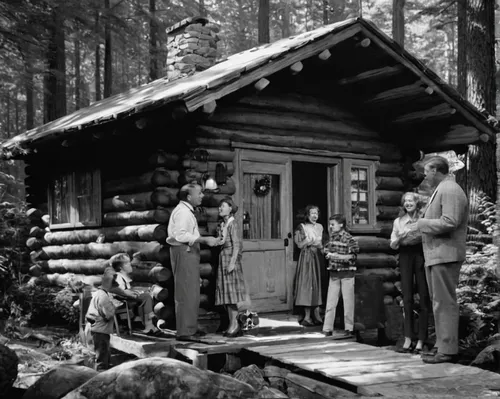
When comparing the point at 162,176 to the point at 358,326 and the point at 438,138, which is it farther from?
the point at 438,138

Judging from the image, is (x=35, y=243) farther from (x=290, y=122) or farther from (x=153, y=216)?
(x=290, y=122)

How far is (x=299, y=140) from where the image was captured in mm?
10852

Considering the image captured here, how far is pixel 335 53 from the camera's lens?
34.0ft

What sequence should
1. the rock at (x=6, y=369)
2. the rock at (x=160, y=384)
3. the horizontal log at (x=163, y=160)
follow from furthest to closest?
the horizontal log at (x=163, y=160) < the rock at (x=6, y=369) < the rock at (x=160, y=384)

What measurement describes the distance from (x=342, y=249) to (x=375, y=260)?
277 cm

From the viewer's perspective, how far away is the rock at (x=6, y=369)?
22.3 ft

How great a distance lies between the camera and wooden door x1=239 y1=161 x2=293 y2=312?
1059cm

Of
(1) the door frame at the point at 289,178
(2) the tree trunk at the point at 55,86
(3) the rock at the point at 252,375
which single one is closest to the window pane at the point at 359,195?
(1) the door frame at the point at 289,178

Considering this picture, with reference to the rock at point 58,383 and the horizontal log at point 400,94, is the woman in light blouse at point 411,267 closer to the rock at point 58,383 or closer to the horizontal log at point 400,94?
the horizontal log at point 400,94

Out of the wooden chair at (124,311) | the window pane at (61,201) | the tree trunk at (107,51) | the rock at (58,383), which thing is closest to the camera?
the rock at (58,383)

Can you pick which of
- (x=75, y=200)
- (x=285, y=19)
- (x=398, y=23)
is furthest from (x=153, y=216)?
(x=285, y=19)

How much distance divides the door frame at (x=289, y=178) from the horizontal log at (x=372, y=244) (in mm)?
770

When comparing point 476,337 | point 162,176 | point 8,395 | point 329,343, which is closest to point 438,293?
point 329,343

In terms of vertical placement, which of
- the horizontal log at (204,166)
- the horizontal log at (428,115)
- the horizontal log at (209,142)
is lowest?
the horizontal log at (204,166)
